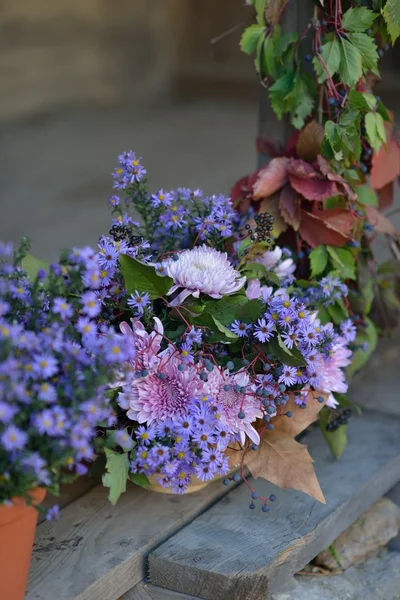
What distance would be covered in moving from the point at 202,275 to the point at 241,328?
0.11 m

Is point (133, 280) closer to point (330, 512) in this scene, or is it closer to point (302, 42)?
point (330, 512)

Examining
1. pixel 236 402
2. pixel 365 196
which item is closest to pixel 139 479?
pixel 236 402

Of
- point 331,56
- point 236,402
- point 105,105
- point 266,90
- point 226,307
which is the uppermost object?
point 331,56

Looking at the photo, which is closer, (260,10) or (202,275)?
(202,275)

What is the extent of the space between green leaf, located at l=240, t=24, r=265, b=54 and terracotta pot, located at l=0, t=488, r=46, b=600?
3.23ft

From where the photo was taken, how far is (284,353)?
1.30m

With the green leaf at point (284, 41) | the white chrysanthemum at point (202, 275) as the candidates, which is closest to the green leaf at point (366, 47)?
the green leaf at point (284, 41)

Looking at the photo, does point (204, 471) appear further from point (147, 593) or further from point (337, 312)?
point (337, 312)

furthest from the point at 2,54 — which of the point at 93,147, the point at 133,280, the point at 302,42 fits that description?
the point at 133,280

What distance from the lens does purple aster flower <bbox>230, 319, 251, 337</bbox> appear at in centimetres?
Answer: 134

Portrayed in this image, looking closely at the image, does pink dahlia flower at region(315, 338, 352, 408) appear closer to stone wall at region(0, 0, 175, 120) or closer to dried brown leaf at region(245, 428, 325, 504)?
dried brown leaf at region(245, 428, 325, 504)

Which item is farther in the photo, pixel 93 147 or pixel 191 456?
pixel 93 147

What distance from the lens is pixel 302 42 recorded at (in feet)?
5.68

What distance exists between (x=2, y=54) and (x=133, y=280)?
5.21 meters
